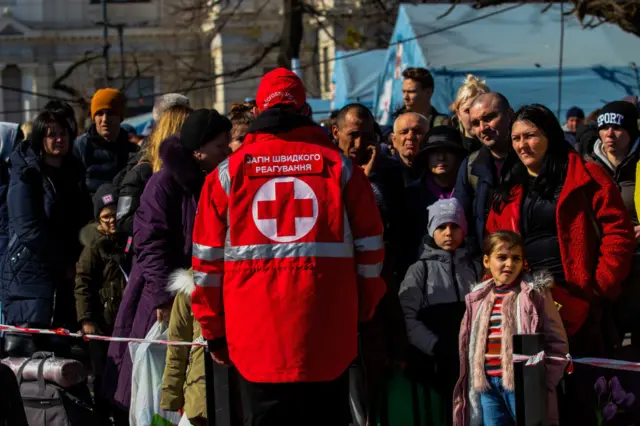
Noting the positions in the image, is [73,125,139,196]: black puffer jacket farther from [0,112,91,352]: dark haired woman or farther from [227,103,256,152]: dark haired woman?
[227,103,256,152]: dark haired woman

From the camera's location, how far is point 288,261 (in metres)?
5.40

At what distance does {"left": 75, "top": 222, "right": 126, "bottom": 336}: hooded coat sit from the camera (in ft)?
27.2

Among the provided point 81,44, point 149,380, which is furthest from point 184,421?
point 81,44

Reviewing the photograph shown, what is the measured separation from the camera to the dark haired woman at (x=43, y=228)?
27.6 feet

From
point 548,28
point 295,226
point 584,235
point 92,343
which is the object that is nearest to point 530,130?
point 584,235

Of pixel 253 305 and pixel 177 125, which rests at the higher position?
pixel 177 125

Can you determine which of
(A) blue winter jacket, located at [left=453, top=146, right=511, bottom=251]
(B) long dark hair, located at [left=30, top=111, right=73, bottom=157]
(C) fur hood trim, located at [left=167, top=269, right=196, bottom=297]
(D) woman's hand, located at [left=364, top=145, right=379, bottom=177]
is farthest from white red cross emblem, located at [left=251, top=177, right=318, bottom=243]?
(B) long dark hair, located at [left=30, top=111, right=73, bottom=157]

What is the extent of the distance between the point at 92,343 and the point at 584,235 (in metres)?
3.35

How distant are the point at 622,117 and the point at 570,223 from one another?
7.94ft

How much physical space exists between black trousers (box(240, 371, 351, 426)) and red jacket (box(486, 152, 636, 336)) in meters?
1.66

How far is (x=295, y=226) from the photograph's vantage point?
5.40m

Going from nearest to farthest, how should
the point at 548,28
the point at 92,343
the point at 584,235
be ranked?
the point at 584,235
the point at 92,343
the point at 548,28

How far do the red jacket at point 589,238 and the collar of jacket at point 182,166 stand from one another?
1.91 metres

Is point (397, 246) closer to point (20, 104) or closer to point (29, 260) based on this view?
point (29, 260)
